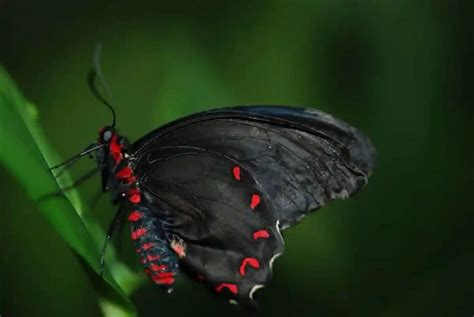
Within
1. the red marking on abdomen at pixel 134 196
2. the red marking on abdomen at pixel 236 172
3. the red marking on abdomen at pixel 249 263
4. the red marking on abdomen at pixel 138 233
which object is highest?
the red marking on abdomen at pixel 134 196

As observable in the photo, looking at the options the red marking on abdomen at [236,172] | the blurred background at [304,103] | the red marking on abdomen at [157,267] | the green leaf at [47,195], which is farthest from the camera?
the blurred background at [304,103]

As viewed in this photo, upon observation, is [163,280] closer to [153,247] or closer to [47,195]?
[153,247]

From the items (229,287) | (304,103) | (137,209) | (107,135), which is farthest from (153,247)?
(304,103)

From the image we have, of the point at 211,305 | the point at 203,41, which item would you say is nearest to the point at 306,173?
the point at 211,305

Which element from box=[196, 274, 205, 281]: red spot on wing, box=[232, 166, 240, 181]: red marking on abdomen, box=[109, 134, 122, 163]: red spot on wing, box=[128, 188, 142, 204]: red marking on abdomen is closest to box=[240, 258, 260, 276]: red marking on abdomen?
box=[196, 274, 205, 281]: red spot on wing

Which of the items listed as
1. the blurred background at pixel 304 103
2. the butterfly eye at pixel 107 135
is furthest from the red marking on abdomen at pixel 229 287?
the blurred background at pixel 304 103

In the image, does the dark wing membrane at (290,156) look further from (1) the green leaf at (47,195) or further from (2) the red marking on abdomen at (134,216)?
(1) the green leaf at (47,195)
